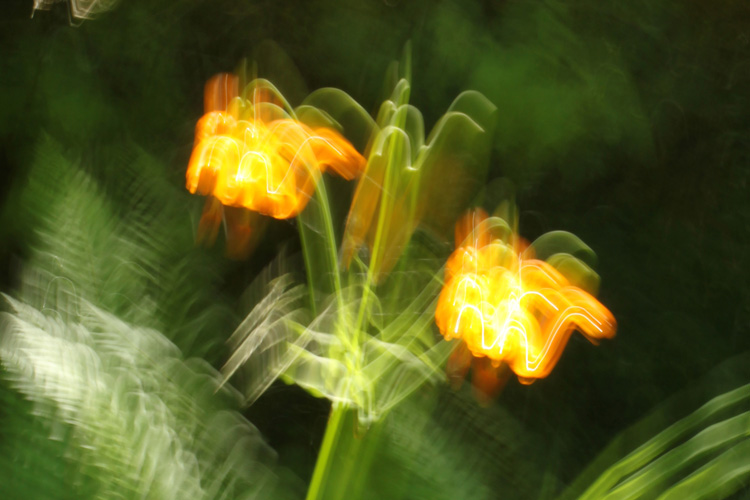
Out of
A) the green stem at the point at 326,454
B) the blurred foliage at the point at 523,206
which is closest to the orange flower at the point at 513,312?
the blurred foliage at the point at 523,206

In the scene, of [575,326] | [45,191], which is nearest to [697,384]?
[575,326]

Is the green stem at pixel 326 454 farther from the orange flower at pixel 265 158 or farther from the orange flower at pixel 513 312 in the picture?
the orange flower at pixel 265 158

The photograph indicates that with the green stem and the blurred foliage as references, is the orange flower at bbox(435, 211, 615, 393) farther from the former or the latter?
the green stem

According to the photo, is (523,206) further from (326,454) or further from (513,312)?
(326,454)

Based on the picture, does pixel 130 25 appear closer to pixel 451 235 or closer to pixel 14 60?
pixel 14 60

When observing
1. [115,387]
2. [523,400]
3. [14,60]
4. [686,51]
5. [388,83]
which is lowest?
[115,387]

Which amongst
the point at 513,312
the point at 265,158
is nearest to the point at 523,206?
the point at 513,312
